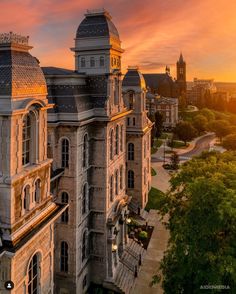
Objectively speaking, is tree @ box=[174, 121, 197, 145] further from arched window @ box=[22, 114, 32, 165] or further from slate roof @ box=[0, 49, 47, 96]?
arched window @ box=[22, 114, 32, 165]

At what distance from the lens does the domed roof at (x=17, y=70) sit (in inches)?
600

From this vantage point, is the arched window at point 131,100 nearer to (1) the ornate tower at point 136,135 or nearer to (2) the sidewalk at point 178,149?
(1) the ornate tower at point 136,135

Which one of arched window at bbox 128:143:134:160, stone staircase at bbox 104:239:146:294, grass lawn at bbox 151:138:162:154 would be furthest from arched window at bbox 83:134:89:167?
grass lawn at bbox 151:138:162:154

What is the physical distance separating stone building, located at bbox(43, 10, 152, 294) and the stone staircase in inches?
3.6

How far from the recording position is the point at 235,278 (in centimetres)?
1861

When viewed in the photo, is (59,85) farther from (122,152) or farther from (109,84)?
(122,152)

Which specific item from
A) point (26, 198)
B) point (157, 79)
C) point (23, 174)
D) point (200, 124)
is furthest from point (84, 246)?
point (157, 79)

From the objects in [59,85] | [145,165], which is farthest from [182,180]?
[145,165]

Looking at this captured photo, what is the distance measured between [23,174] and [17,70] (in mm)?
5035

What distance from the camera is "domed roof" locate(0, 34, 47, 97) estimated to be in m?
15.2

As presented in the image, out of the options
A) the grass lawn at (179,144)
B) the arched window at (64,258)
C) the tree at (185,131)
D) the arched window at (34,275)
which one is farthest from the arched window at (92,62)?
the grass lawn at (179,144)

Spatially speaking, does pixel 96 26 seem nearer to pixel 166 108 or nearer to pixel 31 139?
pixel 31 139

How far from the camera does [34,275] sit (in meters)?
17.7

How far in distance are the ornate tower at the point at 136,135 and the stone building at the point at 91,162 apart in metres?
11.9
